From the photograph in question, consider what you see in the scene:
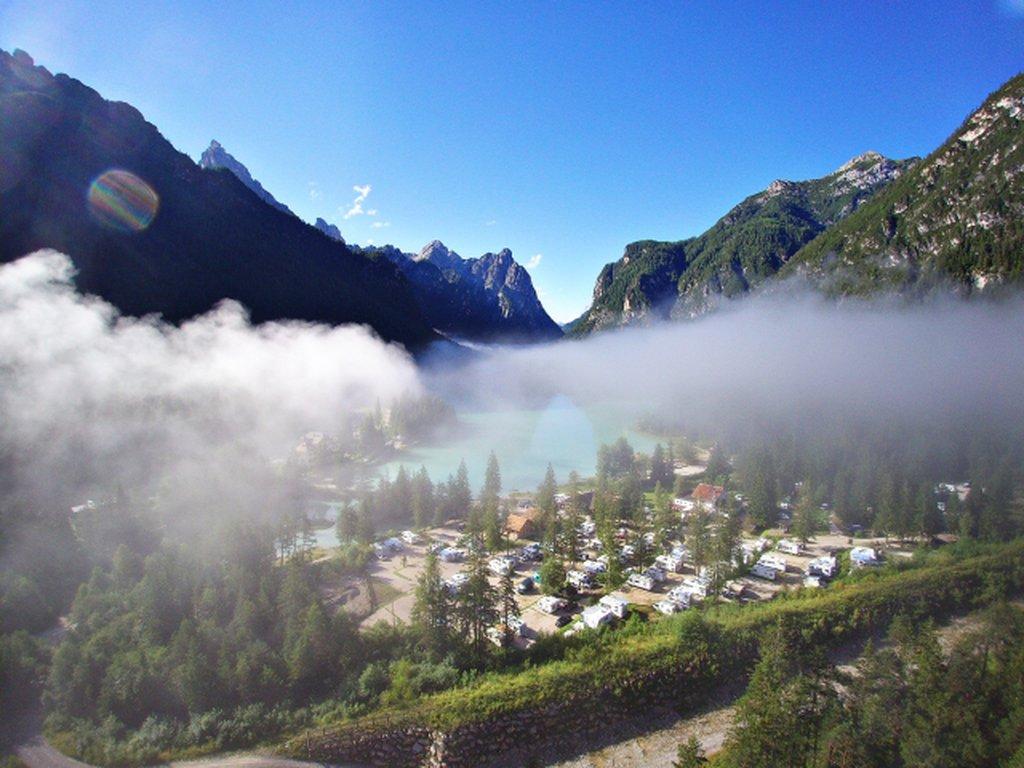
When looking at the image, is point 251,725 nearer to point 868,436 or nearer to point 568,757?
point 568,757

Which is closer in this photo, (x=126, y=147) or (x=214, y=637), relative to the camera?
(x=214, y=637)

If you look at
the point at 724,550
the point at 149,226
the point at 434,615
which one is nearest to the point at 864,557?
the point at 724,550

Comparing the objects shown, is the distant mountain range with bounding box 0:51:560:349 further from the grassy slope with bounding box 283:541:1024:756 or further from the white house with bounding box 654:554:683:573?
the white house with bounding box 654:554:683:573

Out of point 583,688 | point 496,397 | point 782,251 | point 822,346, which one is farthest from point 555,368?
point 583,688

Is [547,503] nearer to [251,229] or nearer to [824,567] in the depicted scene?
[824,567]

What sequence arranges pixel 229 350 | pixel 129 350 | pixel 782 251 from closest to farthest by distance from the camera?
pixel 129 350 < pixel 229 350 < pixel 782 251
